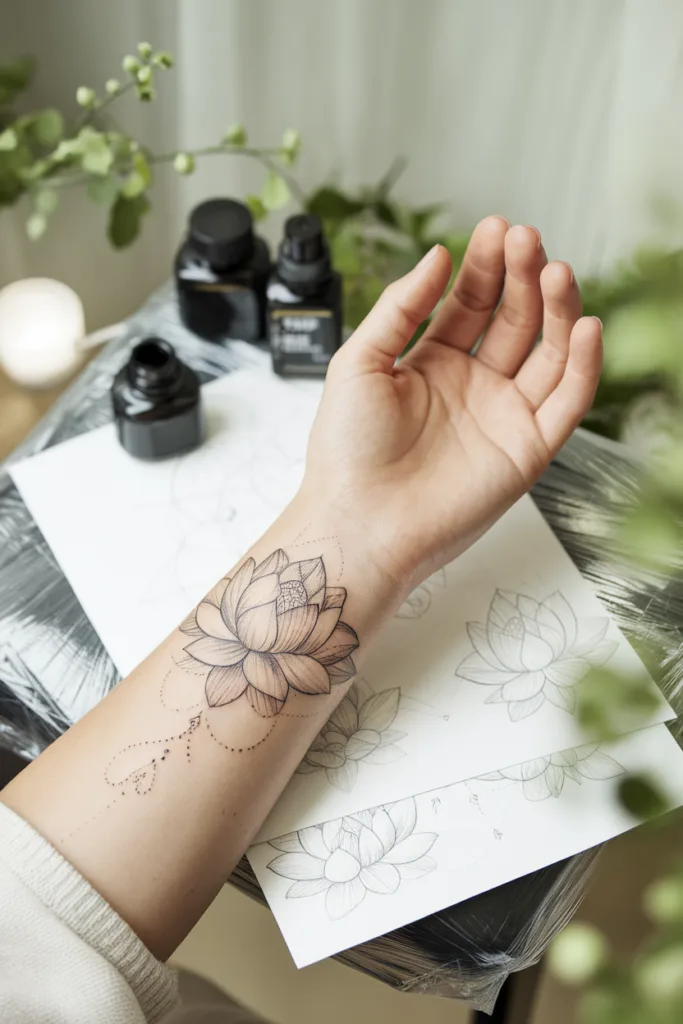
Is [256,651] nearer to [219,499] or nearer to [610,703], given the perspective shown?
[219,499]

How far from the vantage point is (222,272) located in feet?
2.45

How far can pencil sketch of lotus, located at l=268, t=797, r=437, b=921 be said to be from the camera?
539mm

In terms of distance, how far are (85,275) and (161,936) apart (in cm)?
99

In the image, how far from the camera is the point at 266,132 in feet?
3.78

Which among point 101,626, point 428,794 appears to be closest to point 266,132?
point 101,626

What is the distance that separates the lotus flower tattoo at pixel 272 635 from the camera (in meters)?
0.56

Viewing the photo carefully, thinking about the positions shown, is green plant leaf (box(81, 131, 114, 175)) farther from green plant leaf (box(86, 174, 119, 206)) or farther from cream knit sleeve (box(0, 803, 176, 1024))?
cream knit sleeve (box(0, 803, 176, 1024))

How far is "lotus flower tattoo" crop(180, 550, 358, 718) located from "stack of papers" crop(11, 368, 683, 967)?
0.05 metres

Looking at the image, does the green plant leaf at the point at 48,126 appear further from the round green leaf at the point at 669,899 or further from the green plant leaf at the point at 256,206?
the round green leaf at the point at 669,899

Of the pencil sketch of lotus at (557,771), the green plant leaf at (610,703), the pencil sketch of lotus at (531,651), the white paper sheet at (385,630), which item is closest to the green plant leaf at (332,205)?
the white paper sheet at (385,630)

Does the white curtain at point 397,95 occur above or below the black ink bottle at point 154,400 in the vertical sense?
above

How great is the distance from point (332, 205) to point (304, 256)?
0.47m

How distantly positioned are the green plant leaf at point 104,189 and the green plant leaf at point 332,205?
0.31m

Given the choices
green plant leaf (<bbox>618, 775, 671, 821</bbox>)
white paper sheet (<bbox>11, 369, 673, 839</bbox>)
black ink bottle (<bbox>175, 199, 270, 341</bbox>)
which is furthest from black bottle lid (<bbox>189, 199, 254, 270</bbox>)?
green plant leaf (<bbox>618, 775, 671, 821</bbox>)
